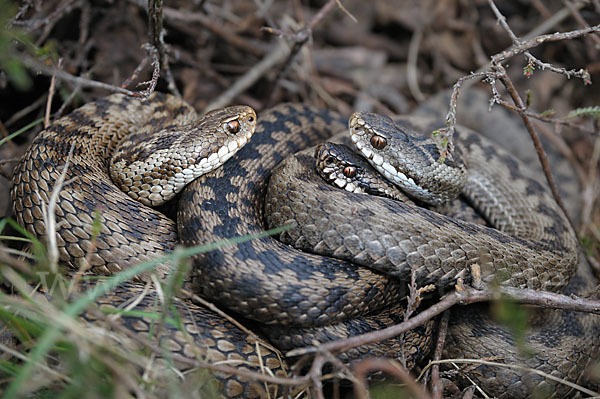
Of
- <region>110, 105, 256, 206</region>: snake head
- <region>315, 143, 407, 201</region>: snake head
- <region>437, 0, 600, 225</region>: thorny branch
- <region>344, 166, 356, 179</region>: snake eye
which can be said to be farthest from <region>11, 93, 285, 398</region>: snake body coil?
<region>437, 0, 600, 225</region>: thorny branch

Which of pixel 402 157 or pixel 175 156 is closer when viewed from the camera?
pixel 175 156

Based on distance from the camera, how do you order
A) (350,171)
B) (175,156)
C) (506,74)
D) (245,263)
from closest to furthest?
(245,263)
(506,74)
(175,156)
(350,171)

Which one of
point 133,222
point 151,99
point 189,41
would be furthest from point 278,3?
point 133,222

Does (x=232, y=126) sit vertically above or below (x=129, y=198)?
above

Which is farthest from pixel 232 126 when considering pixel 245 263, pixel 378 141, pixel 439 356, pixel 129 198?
pixel 439 356

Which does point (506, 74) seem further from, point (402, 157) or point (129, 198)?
point (129, 198)

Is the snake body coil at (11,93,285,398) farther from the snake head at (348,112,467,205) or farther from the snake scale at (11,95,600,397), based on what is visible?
the snake head at (348,112,467,205)
